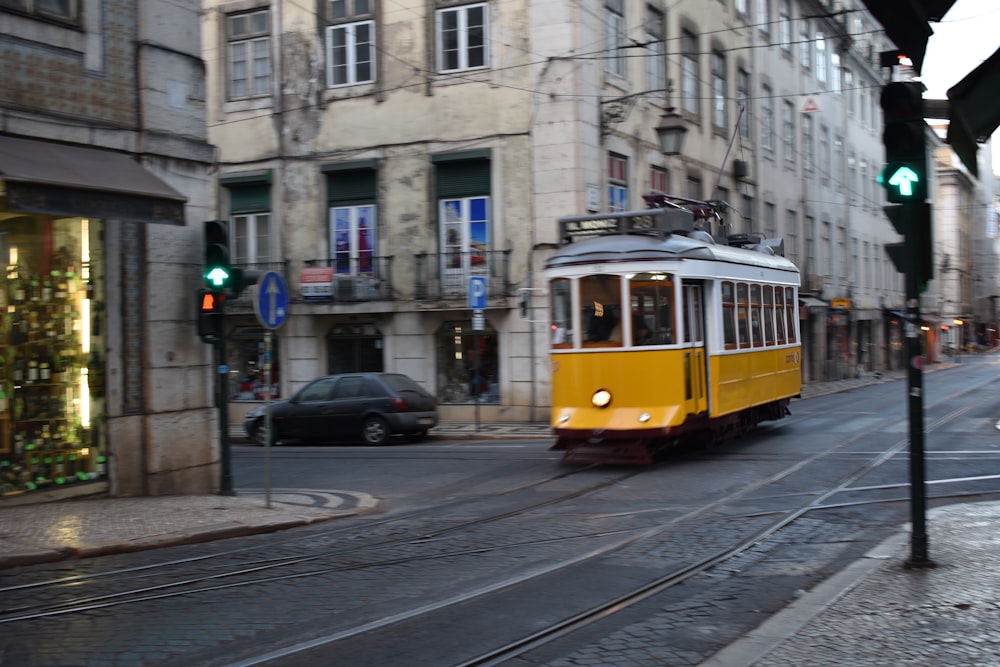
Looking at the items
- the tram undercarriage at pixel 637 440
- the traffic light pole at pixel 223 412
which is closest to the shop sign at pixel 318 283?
the tram undercarriage at pixel 637 440

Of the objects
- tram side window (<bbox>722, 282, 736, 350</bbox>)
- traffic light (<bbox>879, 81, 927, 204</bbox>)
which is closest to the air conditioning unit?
tram side window (<bbox>722, 282, 736, 350</bbox>)

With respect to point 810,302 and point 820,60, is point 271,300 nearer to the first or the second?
point 810,302

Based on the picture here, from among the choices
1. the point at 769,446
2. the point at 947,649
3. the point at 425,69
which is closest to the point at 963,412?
the point at 769,446

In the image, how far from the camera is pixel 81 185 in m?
10.2

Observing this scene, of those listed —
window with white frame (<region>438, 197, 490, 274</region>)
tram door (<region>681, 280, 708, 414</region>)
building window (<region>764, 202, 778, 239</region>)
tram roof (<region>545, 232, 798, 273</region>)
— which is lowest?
tram door (<region>681, 280, 708, 414</region>)

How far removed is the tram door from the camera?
1459cm

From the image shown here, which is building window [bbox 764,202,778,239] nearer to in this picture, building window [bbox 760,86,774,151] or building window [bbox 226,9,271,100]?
building window [bbox 760,86,774,151]

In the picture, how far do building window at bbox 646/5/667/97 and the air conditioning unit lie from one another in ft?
30.3

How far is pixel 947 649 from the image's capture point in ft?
17.8

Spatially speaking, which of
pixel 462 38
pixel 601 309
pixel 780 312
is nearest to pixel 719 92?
pixel 462 38

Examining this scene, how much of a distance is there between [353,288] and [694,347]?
13.3 metres

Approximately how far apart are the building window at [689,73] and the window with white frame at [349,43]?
9.26 metres

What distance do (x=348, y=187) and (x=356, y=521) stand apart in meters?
17.2

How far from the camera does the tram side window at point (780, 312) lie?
18.9m
